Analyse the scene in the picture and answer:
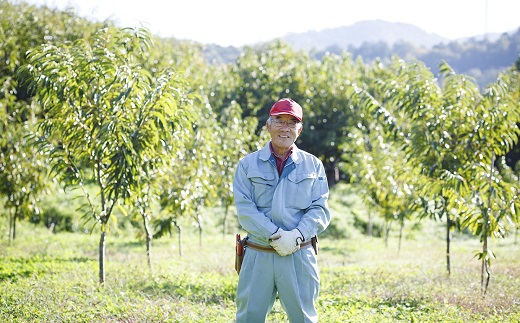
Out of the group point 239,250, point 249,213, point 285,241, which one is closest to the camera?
point 285,241

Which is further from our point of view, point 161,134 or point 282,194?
point 161,134

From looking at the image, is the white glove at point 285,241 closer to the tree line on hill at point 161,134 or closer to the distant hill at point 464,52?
the tree line on hill at point 161,134

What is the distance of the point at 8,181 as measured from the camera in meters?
11.6

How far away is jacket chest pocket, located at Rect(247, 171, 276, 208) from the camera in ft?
14.5

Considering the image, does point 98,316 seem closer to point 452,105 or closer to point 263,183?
point 263,183

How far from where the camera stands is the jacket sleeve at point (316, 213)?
167 inches

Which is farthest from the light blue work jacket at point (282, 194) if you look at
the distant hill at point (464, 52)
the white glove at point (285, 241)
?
the distant hill at point (464, 52)

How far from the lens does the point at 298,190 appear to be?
440 centimetres

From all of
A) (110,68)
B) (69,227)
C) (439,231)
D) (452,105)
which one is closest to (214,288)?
(110,68)

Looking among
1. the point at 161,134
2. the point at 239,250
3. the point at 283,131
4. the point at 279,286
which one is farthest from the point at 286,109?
the point at 161,134

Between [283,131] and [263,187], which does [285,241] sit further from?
[283,131]

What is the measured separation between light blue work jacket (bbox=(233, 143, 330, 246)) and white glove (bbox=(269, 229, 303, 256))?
101mm

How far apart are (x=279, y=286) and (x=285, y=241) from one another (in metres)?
0.51

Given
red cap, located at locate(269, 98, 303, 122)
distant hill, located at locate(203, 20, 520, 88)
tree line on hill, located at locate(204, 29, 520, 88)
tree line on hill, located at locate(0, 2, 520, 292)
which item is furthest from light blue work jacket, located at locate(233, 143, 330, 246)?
tree line on hill, located at locate(204, 29, 520, 88)
